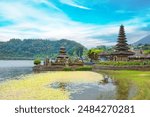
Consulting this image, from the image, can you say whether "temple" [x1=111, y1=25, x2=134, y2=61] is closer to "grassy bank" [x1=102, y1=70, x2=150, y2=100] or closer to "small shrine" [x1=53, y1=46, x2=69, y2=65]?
"small shrine" [x1=53, y1=46, x2=69, y2=65]

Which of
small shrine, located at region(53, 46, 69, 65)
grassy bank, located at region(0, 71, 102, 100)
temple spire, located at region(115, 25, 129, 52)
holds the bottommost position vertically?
grassy bank, located at region(0, 71, 102, 100)

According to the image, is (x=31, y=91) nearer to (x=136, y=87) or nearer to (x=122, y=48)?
(x=136, y=87)

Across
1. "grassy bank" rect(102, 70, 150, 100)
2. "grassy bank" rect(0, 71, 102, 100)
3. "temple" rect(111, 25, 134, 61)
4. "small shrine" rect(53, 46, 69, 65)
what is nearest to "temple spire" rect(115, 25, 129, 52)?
"temple" rect(111, 25, 134, 61)

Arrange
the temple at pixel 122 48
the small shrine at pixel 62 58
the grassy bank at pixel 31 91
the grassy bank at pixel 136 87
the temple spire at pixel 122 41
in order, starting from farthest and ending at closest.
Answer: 1. the temple spire at pixel 122 41
2. the temple at pixel 122 48
3. the small shrine at pixel 62 58
4. the grassy bank at pixel 136 87
5. the grassy bank at pixel 31 91

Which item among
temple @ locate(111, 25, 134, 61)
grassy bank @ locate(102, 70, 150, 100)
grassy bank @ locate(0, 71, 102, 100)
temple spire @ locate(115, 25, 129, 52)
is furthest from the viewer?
temple spire @ locate(115, 25, 129, 52)

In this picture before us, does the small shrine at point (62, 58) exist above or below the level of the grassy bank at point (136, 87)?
above

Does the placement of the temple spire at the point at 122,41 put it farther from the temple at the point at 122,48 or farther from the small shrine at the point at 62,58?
the small shrine at the point at 62,58

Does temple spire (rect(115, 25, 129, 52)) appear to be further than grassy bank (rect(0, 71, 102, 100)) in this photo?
Yes

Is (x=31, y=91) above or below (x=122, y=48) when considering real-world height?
below

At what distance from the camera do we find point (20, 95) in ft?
86.1

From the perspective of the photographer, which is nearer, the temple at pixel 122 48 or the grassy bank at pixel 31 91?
the grassy bank at pixel 31 91

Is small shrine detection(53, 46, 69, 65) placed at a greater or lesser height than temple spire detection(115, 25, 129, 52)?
lesser

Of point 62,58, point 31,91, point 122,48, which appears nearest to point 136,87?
point 31,91

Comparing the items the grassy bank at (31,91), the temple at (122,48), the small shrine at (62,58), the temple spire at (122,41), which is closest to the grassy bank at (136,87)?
Result: the grassy bank at (31,91)
